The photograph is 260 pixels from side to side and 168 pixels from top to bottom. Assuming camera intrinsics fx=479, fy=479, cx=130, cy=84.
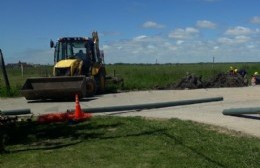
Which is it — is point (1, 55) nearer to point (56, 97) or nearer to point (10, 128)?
point (56, 97)

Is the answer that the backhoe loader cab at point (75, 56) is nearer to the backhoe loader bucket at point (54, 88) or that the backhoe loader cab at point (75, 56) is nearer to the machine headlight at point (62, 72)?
the machine headlight at point (62, 72)

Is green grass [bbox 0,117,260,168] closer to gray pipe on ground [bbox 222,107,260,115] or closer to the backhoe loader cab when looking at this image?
gray pipe on ground [bbox 222,107,260,115]

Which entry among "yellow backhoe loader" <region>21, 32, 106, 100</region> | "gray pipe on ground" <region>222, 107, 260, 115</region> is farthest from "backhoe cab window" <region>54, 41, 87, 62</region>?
"gray pipe on ground" <region>222, 107, 260, 115</region>

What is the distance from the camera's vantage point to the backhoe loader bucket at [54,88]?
20.2 metres

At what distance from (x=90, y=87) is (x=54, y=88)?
202 centimetres

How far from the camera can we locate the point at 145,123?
12.0m

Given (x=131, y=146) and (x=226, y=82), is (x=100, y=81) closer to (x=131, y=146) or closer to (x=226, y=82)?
(x=226, y=82)

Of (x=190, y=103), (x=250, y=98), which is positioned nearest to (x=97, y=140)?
(x=190, y=103)

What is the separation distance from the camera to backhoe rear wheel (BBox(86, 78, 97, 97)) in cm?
2189

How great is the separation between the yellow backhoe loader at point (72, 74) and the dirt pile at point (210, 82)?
5.42 metres

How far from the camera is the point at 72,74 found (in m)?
22.6

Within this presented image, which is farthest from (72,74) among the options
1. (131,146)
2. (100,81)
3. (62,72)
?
(131,146)

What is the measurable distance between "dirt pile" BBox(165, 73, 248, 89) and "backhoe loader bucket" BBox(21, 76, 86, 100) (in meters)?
8.61

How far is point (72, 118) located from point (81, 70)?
32.9ft
